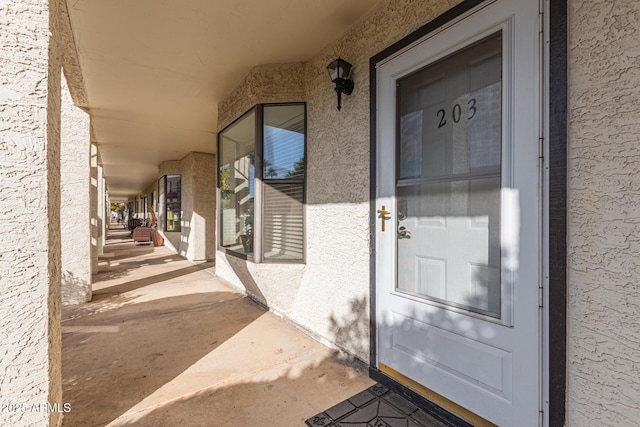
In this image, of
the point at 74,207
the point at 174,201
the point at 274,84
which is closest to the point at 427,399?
the point at 274,84

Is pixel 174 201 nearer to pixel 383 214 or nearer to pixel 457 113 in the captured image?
pixel 383 214

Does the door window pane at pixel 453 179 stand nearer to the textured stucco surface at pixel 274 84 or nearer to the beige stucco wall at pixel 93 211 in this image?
the textured stucco surface at pixel 274 84

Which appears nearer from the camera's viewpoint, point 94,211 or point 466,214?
point 466,214

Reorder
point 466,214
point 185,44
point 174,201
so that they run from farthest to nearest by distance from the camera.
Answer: point 174,201 < point 185,44 < point 466,214

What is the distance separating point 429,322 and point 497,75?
5.20ft

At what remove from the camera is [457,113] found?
189cm

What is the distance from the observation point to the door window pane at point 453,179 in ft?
5.66

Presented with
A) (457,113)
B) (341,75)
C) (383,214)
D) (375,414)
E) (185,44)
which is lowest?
(375,414)

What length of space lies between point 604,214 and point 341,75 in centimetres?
204

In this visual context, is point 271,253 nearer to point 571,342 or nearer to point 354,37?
point 354,37

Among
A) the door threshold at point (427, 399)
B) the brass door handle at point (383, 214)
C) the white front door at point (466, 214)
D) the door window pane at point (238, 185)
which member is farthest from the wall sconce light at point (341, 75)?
the door threshold at point (427, 399)

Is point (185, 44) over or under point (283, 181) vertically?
over

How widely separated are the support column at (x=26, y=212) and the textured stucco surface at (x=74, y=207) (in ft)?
11.4

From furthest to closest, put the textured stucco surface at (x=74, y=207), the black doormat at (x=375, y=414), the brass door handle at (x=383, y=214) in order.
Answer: the textured stucco surface at (x=74, y=207) → the brass door handle at (x=383, y=214) → the black doormat at (x=375, y=414)
